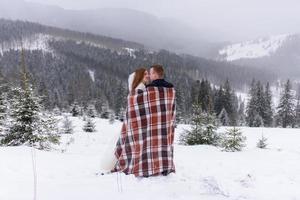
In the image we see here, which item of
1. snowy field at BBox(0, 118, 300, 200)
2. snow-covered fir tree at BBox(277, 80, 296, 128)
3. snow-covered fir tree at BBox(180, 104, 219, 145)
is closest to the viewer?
snowy field at BBox(0, 118, 300, 200)

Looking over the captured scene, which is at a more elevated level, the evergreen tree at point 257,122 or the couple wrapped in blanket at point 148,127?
the couple wrapped in blanket at point 148,127

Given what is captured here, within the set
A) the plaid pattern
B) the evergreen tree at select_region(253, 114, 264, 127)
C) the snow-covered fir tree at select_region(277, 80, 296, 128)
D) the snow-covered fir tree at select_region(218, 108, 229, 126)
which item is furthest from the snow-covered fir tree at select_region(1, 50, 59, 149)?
the snow-covered fir tree at select_region(277, 80, 296, 128)

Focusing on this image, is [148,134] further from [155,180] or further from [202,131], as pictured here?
[202,131]

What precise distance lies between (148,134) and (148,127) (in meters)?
0.13

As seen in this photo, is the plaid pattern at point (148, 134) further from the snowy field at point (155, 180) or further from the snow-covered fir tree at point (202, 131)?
the snow-covered fir tree at point (202, 131)

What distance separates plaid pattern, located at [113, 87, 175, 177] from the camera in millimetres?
6516

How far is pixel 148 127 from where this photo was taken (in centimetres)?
657

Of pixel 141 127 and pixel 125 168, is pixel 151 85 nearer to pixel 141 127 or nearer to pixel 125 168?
pixel 141 127

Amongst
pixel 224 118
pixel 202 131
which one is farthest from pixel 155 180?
pixel 224 118

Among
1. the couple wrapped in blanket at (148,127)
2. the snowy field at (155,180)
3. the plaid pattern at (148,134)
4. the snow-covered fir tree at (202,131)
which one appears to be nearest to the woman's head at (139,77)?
the couple wrapped in blanket at (148,127)

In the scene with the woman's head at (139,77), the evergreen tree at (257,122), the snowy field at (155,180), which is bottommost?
the evergreen tree at (257,122)

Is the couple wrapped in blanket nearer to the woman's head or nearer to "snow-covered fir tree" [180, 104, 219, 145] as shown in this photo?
the woman's head

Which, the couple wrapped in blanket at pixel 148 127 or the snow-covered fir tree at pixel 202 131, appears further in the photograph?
the snow-covered fir tree at pixel 202 131

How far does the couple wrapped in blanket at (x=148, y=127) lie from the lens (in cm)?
652
